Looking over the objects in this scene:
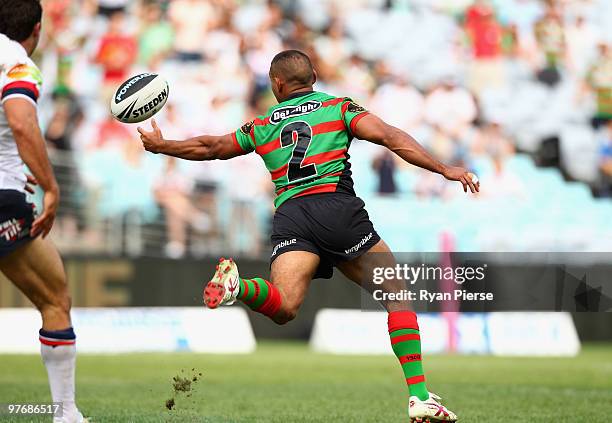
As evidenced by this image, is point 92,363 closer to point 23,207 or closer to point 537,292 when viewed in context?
point 537,292

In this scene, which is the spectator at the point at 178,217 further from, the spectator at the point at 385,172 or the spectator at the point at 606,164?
the spectator at the point at 606,164

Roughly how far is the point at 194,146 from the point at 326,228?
1.03 metres

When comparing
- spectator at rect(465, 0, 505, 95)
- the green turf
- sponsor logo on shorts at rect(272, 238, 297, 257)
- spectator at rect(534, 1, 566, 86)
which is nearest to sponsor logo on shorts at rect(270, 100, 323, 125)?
sponsor logo on shorts at rect(272, 238, 297, 257)

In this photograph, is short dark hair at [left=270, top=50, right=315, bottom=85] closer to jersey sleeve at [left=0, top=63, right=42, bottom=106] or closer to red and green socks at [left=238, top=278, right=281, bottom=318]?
red and green socks at [left=238, top=278, right=281, bottom=318]

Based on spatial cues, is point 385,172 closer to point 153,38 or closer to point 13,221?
point 153,38

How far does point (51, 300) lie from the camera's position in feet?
18.9

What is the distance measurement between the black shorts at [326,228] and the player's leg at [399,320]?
8 centimetres

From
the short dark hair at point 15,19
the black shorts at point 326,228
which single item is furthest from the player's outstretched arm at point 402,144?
the short dark hair at point 15,19

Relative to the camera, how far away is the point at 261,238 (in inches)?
613

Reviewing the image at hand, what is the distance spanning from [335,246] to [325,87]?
39.6 feet

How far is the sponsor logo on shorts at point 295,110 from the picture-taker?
6645 mm

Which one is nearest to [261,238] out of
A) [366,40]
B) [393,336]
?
[366,40]

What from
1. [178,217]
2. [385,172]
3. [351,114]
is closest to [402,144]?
[351,114]

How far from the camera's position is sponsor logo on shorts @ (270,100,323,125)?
262 inches
